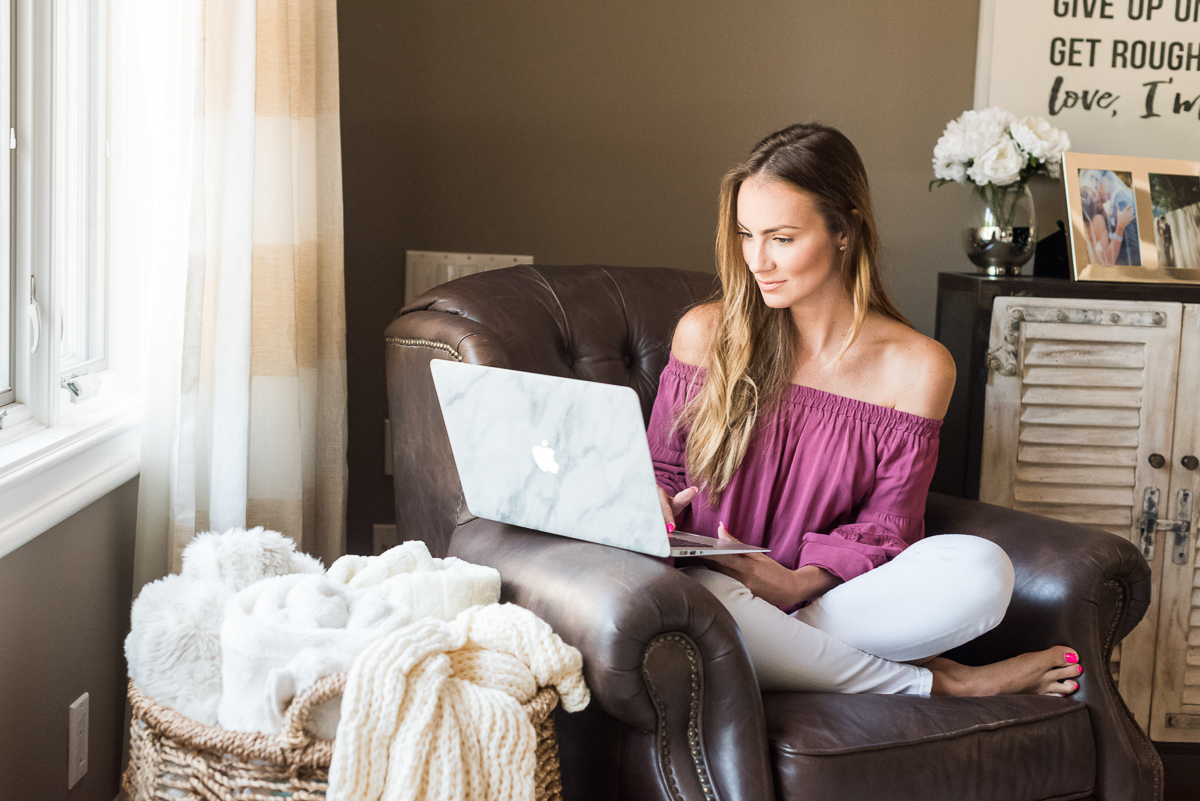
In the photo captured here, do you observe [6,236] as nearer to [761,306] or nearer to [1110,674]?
[761,306]

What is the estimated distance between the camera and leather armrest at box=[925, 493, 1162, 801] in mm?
1284

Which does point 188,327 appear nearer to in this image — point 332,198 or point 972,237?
point 332,198

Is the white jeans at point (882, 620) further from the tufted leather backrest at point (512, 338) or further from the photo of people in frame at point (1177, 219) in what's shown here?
the photo of people in frame at point (1177, 219)

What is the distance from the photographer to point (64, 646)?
1.30 metres

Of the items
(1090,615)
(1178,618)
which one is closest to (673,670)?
(1090,615)

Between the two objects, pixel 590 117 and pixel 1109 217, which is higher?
pixel 590 117

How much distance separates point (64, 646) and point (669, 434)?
0.93 metres

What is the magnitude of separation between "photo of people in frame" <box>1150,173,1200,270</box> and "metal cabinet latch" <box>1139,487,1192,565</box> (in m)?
0.48

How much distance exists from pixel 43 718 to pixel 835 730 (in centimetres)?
100

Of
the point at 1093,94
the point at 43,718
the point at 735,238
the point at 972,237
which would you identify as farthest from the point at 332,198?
the point at 1093,94

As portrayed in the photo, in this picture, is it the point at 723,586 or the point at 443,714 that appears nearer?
the point at 443,714

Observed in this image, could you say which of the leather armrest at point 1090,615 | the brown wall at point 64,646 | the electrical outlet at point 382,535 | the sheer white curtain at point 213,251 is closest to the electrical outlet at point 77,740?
the brown wall at point 64,646

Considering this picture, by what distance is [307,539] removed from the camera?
5.69 ft

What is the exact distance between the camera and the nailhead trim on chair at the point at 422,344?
1533 millimetres
